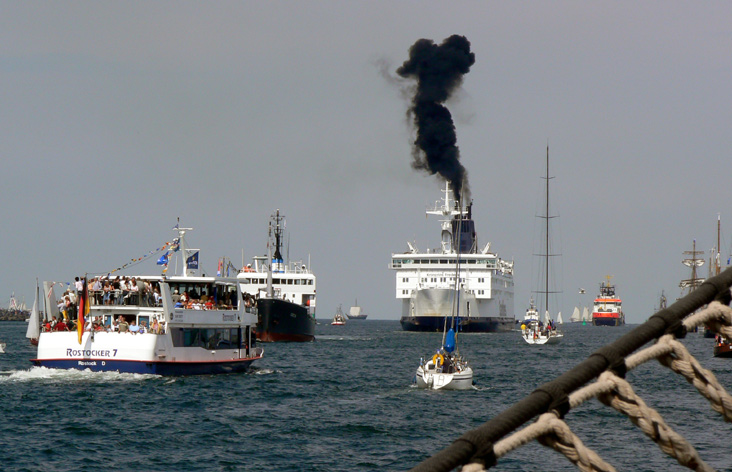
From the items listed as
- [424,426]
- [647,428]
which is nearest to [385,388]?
[424,426]

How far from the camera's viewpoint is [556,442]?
3287 mm

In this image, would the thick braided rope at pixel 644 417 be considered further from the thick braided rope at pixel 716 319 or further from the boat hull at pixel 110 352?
the boat hull at pixel 110 352

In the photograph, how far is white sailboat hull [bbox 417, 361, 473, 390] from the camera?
38.9 m

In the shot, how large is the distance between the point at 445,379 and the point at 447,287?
79792mm

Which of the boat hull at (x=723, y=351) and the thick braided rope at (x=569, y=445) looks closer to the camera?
the thick braided rope at (x=569, y=445)

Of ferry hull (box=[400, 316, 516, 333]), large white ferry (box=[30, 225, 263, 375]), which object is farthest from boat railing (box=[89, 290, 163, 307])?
ferry hull (box=[400, 316, 516, 333])

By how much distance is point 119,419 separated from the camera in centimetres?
2911

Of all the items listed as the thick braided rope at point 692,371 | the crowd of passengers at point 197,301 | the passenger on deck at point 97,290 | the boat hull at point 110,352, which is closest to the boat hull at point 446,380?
the crowd of passengers at point 197,301

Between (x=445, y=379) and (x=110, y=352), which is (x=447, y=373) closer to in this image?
(x=445, y=379)

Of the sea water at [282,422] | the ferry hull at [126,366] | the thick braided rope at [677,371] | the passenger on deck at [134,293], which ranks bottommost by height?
the sea water at [282,422]

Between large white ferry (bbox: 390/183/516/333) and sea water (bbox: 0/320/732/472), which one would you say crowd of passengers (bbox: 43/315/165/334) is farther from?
large white ferry (bbox: 390/183/516/333)

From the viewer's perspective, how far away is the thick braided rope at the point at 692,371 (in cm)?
357

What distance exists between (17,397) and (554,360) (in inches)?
1591

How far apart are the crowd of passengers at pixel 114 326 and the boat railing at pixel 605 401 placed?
116ft
